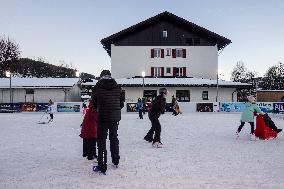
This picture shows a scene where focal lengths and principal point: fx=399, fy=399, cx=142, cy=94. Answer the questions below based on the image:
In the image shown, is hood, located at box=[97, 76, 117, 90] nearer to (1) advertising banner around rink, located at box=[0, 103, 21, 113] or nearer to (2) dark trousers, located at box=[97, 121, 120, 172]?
(2) dark trousers, located at box=[97, 121, 120, 172]

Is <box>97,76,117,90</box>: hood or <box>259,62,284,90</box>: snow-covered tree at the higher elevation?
<box>259,62,284,90</box>: snow-covered tree

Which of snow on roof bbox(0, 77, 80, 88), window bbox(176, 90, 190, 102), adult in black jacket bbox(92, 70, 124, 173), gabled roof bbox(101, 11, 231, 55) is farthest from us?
snow on roof bbox(0, 77, 80, 88)

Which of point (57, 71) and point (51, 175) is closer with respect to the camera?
point (51, 175)

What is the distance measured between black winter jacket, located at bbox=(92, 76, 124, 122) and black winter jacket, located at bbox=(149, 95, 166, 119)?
3784 mm

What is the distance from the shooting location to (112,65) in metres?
43.8

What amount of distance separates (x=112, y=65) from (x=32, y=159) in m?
36.4

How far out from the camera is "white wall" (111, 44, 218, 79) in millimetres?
43531

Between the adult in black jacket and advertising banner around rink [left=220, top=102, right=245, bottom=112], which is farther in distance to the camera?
advertising banner around rink [left=220, top=102, right=245, bottom=112]

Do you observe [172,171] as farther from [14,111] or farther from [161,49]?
[161,49]

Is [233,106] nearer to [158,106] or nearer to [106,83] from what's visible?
[158,106]

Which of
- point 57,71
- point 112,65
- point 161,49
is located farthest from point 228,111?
point 57,71

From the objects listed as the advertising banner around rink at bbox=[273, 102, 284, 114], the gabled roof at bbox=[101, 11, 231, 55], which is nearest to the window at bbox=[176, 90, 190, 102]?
the gabled roof at bbox=[101, 11, 231, 55]

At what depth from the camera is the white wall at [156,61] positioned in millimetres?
43531

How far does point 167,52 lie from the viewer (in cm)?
4356
